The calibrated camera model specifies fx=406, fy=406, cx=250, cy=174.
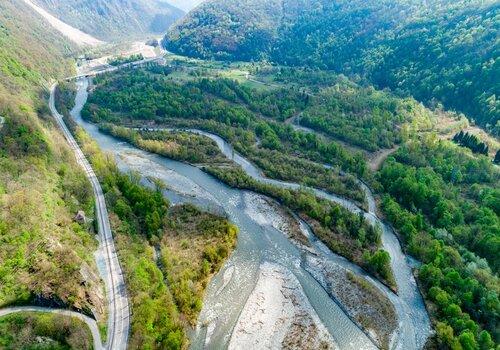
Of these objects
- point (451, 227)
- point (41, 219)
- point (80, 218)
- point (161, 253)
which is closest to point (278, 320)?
point (161, 253)

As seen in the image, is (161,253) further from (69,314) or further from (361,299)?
(361,299)

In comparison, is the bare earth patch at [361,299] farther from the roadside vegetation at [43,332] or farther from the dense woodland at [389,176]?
the roadside vegetation at [43,332]

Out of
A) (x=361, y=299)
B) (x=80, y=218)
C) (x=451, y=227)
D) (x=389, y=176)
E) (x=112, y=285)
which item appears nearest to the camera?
(x=112, y=285)

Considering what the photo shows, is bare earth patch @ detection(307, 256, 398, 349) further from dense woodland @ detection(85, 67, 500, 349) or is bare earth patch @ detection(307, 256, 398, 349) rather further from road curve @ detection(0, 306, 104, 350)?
road curve @ detection(0, 306, 104, 350)

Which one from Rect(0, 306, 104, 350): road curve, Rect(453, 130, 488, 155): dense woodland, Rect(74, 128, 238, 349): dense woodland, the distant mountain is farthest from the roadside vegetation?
the distant mountain

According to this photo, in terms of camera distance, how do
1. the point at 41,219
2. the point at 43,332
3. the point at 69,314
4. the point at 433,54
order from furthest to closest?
the point at 433,54, the point at 41,219, the point at 69,314, the point at 43,332

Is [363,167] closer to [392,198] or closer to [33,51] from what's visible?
[392,198]

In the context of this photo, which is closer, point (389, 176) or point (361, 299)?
point (361, 299)
